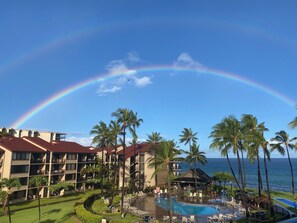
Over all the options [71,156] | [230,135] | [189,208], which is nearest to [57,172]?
[71,156]

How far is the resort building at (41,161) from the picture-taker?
56.4 meters

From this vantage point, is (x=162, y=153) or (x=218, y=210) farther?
(x=218, y=210)

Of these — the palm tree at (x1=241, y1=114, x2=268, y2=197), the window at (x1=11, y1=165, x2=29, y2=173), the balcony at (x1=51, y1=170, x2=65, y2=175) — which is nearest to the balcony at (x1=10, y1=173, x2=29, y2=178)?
the window at (x1=11, y1=165, x2=29, y2=173)

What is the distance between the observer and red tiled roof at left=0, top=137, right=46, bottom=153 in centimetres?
5664

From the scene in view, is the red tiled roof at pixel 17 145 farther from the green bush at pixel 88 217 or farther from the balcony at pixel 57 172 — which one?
the green bush at pixel 88 217

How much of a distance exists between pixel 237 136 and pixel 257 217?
11.7m

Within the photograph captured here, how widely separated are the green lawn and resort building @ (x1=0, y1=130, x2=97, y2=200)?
10189 millimetres

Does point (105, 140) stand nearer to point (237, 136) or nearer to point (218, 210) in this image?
point (218, 210)

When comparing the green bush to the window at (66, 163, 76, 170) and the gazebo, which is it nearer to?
the window at (66, 163, 76, 170)

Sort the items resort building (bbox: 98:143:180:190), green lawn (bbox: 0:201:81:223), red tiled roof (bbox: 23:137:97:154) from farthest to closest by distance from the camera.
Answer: resort building (bbox: 98:143:180:190) → red tiled roof (bbox: 23:137:97:154) → green lawn (bbox: 0:201:81:223)

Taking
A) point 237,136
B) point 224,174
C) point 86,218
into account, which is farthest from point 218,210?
point 86,218

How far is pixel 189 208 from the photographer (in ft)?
175

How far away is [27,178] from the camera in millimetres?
60219

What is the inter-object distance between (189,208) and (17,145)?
126 feet
